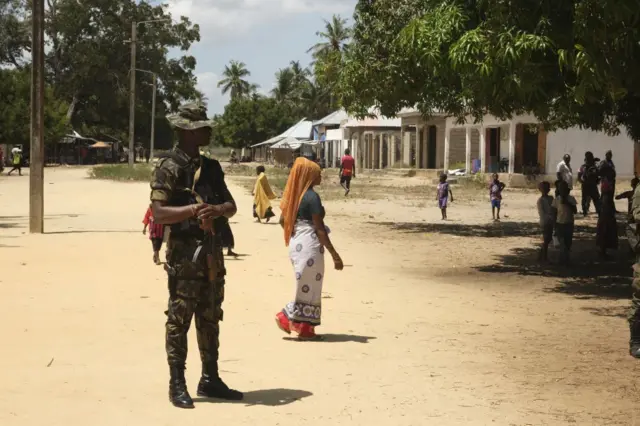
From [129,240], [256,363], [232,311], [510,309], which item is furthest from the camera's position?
[129,240]

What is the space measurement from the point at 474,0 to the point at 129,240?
23.6 feet

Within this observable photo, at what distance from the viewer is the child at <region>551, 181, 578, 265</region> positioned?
13.9 metres

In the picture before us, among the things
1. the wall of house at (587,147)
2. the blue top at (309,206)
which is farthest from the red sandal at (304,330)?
the wall of house at (587,147)

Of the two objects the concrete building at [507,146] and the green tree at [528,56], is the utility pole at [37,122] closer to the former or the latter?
the green tree at [528,56]

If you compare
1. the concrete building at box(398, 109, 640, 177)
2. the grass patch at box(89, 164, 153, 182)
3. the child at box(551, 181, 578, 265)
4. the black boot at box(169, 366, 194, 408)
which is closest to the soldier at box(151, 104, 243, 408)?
the black boot at box(169, 366, 194, 408)

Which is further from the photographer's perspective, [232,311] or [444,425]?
[232,311]

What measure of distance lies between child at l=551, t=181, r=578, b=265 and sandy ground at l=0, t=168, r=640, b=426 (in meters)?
0.54

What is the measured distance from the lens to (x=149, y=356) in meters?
7.35

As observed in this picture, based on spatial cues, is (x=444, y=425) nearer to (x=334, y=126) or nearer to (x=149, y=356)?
(x=149, y=356)

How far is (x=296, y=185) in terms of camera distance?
833cm

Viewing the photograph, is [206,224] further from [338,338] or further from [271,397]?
[338,338]

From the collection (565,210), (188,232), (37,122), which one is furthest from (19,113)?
(188,232)

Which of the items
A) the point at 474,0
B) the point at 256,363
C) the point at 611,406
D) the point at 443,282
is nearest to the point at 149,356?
the point at 256,363

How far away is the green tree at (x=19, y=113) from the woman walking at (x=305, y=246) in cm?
5317
